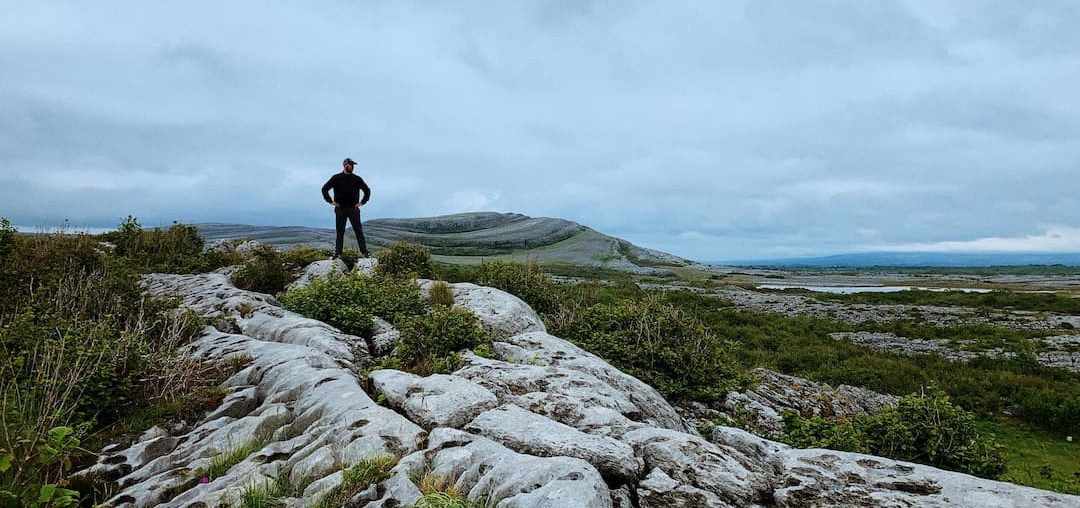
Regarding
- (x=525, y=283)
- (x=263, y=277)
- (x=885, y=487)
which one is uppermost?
(x=525, y=283)

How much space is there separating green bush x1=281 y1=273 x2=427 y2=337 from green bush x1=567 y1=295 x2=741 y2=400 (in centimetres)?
488

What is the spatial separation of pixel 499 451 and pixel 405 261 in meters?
14.8

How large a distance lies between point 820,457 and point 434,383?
5327mm

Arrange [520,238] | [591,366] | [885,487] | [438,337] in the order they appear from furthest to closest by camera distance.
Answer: [520,238], [438,337], [591,366], [885,487]

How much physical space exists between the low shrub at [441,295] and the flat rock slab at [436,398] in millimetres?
5959

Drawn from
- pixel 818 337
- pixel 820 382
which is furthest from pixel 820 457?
pixel 818 337

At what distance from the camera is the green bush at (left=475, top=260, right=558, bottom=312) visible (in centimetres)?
1747

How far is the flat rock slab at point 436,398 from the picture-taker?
670 cm

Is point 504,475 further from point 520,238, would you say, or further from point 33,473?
point 520,238

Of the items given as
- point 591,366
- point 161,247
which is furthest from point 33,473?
point 161,247

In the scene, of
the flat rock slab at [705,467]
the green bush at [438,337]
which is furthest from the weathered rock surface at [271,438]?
the flat rock slab at [705,467]

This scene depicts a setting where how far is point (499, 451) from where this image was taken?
5.48 metres

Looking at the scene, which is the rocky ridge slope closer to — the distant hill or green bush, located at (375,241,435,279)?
green bush, located at (375,241,435,279)

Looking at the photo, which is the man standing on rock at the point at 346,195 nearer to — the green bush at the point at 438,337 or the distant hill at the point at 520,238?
the green bush at the point at 438,337
